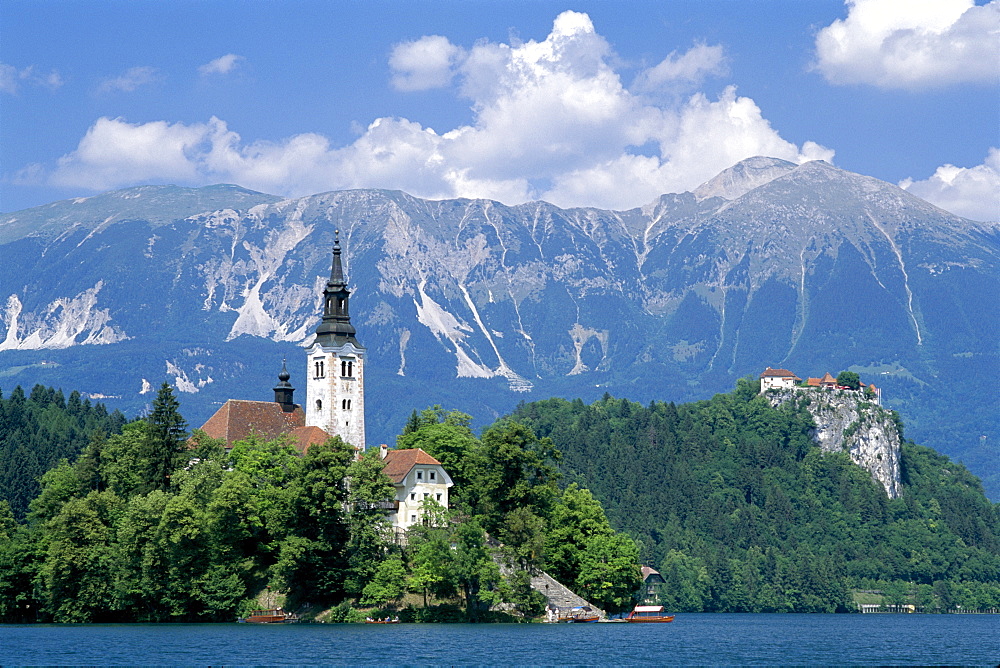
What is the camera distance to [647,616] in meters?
138

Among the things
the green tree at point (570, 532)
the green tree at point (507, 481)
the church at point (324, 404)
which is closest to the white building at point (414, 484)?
the green tree at point (507, 481)

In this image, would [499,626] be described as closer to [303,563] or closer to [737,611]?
[303,563]

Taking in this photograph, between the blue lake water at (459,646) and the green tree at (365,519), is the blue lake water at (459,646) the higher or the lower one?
the lower one

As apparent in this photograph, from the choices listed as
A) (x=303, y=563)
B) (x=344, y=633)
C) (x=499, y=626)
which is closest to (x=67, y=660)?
(x=344, y=633)

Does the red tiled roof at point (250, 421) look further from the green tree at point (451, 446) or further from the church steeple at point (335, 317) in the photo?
the green tree at point (451, 446)

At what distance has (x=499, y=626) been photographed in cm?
10775

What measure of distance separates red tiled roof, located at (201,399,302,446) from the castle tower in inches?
87.0

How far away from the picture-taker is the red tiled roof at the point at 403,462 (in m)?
117

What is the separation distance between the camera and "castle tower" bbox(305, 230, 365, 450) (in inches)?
5335

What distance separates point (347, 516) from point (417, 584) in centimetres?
719

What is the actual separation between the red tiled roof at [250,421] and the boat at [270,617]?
20823mm

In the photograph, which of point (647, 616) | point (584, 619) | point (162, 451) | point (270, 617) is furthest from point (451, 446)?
point (647, 616)

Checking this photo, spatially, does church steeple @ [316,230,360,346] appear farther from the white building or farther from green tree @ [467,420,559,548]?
green tree @ [467,420,559,548]

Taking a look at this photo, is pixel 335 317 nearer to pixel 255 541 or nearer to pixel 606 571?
pixel 255 541
